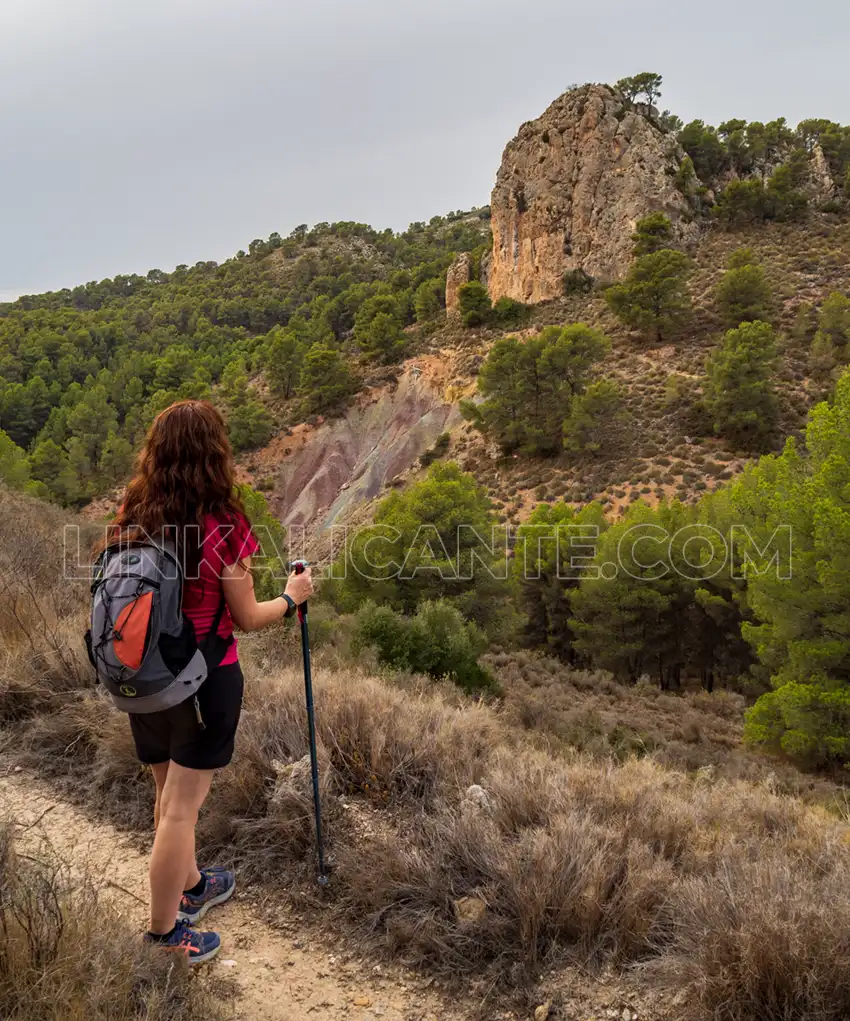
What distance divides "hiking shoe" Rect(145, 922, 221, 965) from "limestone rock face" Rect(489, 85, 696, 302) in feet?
154

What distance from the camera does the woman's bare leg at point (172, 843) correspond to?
2.07 metres

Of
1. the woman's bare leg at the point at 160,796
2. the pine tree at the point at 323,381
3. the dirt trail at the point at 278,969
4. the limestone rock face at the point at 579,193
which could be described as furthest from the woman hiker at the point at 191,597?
the limestone rock face at the point at 579,193

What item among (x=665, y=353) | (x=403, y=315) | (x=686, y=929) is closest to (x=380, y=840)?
(x=686, y=929)

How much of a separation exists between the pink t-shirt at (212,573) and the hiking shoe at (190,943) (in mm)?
963

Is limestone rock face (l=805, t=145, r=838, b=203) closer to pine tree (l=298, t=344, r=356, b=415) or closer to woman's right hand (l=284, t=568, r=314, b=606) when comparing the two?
pine tree (l=298, t=344, r=356, b=415)

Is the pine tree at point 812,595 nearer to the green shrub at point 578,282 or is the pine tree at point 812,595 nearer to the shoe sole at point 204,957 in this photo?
the shoe sole at point 204,957

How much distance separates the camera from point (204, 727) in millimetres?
2010

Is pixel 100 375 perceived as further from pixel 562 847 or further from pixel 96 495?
pixel 562 847

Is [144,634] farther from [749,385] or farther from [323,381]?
[323,381]

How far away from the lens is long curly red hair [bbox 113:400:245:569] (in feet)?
6.61

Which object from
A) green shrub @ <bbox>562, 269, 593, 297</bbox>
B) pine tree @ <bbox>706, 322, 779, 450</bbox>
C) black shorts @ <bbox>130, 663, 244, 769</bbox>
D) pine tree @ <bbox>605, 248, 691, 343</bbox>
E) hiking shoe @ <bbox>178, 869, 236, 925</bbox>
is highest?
green shrub @ <bbox>562, 269, 593, 297</bbox>

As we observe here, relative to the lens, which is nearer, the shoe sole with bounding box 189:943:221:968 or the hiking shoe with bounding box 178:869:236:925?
the shoe sole with bounding box 189:943:221:968

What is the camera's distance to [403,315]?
4794 centimetres

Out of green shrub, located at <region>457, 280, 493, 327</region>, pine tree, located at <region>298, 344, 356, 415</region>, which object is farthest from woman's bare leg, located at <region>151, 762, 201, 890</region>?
green shrub, located at <region>457, 280, 493, 327</region>
